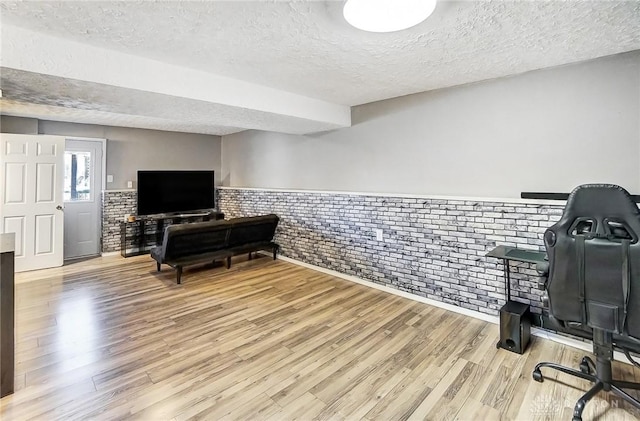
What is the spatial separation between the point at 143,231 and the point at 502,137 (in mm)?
6016

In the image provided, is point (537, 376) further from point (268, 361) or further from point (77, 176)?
point (77, 176)

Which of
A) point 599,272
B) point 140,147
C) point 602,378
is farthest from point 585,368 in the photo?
point 140,147

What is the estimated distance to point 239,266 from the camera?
504 cm

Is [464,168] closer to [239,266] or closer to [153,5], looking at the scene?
[153,5]

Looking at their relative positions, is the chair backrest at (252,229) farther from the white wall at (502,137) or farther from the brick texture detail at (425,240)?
the white wall at (502,137)

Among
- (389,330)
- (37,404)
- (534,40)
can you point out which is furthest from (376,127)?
(37,404)

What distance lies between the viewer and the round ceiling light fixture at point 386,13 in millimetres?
1638

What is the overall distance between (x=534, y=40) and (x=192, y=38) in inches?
95.2

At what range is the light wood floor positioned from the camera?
1.95m

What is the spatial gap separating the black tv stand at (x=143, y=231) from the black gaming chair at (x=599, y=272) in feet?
20.1

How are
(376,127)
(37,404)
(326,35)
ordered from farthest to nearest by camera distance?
(376,127)
(326,35)
(37,404)

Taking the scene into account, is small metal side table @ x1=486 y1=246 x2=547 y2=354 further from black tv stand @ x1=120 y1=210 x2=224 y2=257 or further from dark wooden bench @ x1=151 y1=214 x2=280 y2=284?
black tv stand @ x1=120 y1=210 x2=224 y2=257

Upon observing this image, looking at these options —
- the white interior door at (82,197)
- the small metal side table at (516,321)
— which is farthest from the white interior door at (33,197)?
the small metal side table at (516,321)

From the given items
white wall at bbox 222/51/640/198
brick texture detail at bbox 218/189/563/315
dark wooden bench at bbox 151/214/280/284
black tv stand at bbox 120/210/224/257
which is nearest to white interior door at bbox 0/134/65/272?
black tv stand at bbox 120/210/224/257
